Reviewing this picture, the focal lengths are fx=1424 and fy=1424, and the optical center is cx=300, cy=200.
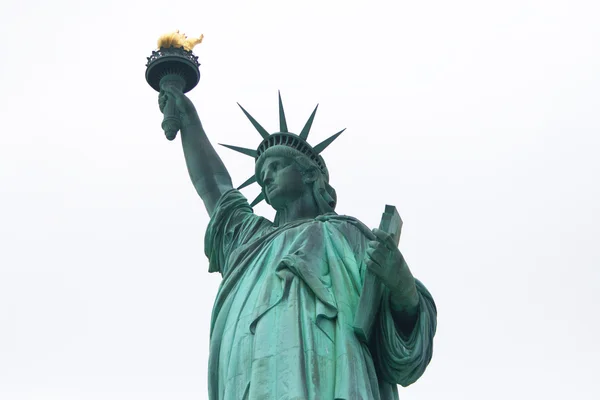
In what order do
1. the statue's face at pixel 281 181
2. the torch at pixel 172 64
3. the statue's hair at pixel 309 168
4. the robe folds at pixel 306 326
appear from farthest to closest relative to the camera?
the torch at pixel 172 64
the statue's hair at pixel 309 168
the statue's face at pixel 281 181
the robe folds at pixel 306 326

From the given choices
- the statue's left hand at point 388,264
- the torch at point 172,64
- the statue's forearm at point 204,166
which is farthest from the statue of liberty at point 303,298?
the torch at point 172,64

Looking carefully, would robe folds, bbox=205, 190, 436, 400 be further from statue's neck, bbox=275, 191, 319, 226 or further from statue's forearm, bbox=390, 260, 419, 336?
statue's neck, bbox=275, 191, 319, 226

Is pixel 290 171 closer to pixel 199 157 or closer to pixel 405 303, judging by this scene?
pixel 199 157

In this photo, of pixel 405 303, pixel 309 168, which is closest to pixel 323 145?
pixel 309 168

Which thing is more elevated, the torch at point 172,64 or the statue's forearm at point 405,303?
the torch at point 172,64

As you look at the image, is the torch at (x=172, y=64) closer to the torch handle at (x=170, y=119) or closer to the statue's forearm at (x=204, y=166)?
the torch handle at (x=170, y=119)

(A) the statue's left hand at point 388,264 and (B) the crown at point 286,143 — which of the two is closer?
(A) the statue's left hand at point 388,264

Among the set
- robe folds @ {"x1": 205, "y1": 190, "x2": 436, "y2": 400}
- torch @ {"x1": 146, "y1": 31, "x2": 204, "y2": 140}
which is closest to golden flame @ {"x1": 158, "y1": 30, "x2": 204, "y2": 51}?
torch @ {"x1": 146, "y1": 31, "x2": 204, "y2": 140}
